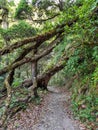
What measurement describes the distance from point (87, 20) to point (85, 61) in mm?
2325

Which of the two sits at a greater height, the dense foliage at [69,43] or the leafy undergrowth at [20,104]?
the dense foliage at [69,43]

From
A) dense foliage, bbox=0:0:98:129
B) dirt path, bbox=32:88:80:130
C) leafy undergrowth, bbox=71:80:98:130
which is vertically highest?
dense foliage, bbox=0:0:98:129

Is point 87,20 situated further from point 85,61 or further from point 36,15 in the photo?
point 36,15

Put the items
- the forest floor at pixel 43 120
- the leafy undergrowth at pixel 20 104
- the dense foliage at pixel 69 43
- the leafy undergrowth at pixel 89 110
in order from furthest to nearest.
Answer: the leafy undergrowth at pixel 20 104 < the dense foliage at pixel 69 43 < the forest floor at pixel 43 120 < the leafy undergrowth at pixel 89 110

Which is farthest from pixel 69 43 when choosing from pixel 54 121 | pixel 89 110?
pixel 54 121

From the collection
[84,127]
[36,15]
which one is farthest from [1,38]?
[84,127]

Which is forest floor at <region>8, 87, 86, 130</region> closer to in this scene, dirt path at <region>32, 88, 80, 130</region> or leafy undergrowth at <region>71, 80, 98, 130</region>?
dirt path at <region>32, 88, 80, 130</region>

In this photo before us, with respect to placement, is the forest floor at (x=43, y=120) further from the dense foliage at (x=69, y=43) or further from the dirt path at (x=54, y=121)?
the dense foliage at (x=69, y=43)

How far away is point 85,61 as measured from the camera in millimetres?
8297

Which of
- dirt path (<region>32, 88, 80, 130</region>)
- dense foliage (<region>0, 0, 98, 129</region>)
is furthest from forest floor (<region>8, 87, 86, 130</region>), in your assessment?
dense foliage (<region>0, 0, 98, 129</region>)

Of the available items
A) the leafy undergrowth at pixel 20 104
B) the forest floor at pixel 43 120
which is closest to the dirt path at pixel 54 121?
the forest floor at pixel 43 120

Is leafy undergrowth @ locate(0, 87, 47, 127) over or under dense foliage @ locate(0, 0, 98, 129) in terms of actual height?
under

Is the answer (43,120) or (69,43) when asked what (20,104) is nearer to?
(43,120)

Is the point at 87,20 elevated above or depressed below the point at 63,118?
above
